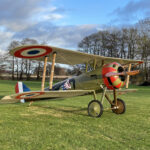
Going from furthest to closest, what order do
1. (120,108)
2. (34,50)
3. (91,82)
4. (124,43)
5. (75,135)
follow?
(124,43), (120,108), (91,82), (34,50), (75,135)

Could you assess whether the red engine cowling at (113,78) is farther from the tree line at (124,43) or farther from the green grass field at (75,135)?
the tree line at (124,43)

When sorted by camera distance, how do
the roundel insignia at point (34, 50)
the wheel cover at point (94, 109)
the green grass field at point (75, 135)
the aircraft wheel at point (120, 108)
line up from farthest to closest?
the aircraft wheel at point (120, 108)
the wheel cover at point (94, 109)
the roundel insignia at point (34, 50)
the green grass field at point (75, 135)

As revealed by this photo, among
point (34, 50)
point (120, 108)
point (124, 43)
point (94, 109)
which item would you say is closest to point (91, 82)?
point (94, 109)

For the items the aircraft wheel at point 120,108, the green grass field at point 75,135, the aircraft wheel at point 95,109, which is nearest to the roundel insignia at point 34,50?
the green grass field at point 75,135

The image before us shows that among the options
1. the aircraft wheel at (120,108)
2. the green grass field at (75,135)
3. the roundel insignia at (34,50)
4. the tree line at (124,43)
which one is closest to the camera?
the green grass field at (75,135)

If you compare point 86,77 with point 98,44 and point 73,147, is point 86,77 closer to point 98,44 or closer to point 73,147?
point 73,147

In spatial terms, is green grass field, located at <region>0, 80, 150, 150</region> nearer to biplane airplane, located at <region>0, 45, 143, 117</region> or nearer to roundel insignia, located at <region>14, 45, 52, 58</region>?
biplane airplane, located at <region>0, 45, 143, 117</region>

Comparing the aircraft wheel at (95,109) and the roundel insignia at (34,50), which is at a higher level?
the roundel insignia at (34,50)

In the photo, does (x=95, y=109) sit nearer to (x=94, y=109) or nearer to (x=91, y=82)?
(x=94, y=109)

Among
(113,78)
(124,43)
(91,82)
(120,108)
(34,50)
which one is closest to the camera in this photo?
(113,78)

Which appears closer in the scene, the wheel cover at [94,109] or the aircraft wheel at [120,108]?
the wheel cover at [94,109]

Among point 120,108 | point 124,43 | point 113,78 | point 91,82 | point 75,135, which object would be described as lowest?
point 75,135

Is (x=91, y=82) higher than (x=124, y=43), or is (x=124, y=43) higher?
(x=124, y=43)

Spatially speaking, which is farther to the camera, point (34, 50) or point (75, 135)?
point (34, 50)
